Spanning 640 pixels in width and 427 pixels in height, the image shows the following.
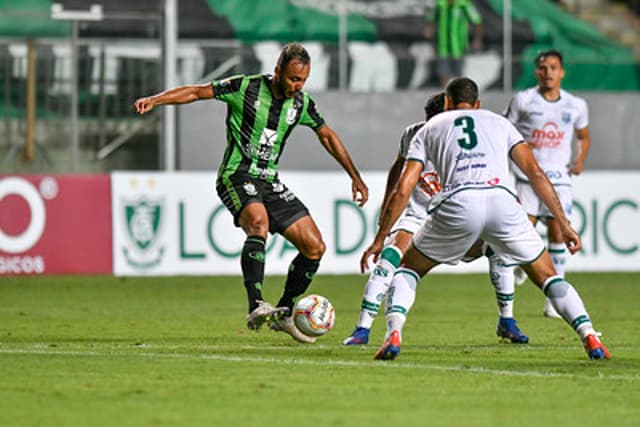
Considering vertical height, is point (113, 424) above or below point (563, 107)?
below

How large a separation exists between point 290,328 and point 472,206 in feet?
7.10

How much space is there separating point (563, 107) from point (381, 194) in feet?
18.8

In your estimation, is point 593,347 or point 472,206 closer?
point 472,206

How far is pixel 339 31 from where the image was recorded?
22.0 metres

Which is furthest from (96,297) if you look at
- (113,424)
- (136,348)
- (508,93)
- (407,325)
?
(113,424)

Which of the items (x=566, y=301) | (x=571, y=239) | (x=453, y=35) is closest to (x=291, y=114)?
(x=571, y=239)

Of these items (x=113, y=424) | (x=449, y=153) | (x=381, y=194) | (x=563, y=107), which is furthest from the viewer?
(x=381, y=194)

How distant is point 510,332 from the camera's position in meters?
11.2

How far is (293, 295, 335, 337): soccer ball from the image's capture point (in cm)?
1075

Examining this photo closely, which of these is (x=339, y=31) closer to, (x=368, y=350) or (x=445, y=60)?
(x=445, y=60)

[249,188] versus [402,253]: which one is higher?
[249,188]

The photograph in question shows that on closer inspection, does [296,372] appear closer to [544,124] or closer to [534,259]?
[534,259]

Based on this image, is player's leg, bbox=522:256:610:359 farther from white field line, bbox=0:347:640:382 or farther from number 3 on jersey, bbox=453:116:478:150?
number 3 on jersey, bbox=453:116:478:150

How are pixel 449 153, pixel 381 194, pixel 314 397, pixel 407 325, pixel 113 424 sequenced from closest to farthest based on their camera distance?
pixel 113 424
pixel 314 397
pixel 449 153
pixel 407 325
pixel 381 194
